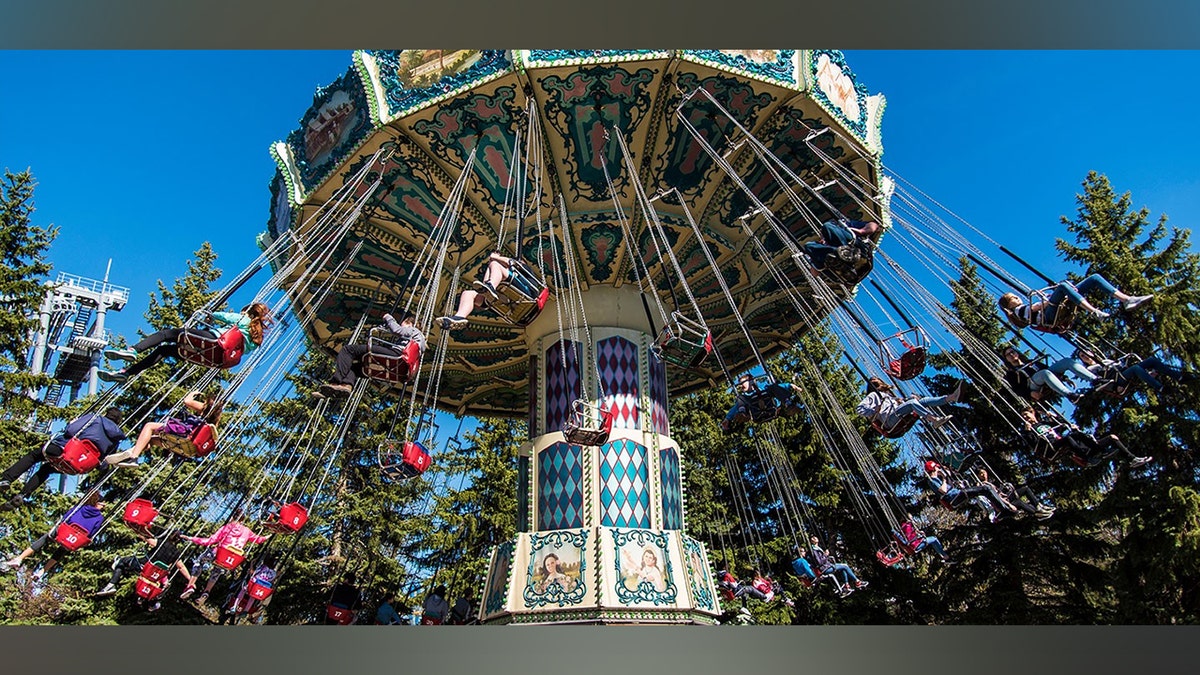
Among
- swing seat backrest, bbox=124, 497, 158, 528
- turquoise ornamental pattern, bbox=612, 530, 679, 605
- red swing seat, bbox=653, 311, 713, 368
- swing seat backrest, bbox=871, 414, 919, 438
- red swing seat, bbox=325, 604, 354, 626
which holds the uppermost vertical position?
red swing seat, bbox=653, 311, 713, 368

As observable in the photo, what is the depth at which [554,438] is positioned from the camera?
369 inches

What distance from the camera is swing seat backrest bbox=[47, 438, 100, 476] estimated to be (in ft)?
21.4

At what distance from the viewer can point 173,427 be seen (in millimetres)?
7422

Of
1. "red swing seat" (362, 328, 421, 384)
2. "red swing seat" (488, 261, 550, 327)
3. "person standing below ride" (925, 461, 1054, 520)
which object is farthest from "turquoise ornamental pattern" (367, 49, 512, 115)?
"person standing below ride" (925, 461, 1054, 520)

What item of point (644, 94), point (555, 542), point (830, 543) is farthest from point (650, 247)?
point (830, 543)

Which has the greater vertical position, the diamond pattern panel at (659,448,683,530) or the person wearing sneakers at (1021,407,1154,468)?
the diamond pattern panel at (659,448,683,530)

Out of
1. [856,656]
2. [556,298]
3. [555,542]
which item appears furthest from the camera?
[556,298]

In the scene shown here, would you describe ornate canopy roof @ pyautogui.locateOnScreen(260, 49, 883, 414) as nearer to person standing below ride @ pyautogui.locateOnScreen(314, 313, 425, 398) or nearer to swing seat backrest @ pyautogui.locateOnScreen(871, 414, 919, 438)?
person standing below ride @ pyautogui.locateOnScreen(314, 313, 425, 398)

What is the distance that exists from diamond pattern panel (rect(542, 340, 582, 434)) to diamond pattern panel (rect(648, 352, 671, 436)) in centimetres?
91

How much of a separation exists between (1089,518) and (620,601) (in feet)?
29.4

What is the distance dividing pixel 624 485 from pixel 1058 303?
178 inches

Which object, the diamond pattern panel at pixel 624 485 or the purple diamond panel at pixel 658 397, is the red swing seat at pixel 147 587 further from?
the purple diamond panel at pixel 658 397
